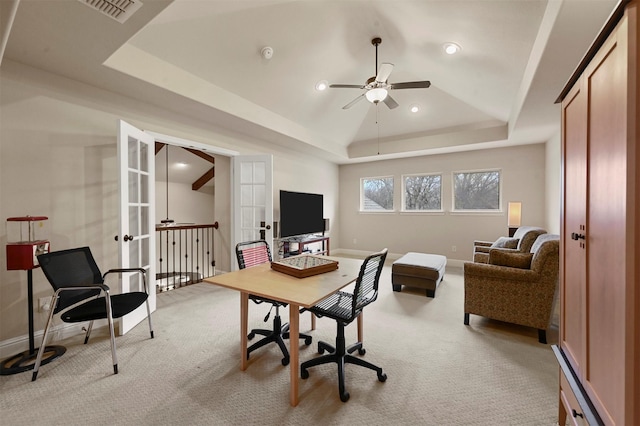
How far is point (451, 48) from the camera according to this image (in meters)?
3.10

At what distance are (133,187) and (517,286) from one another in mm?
3975

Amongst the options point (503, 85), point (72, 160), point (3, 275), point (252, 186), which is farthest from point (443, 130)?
point (3, 275)

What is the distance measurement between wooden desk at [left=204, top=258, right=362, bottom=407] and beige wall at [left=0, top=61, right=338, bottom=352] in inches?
71.6

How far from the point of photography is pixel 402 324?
283 centimetres

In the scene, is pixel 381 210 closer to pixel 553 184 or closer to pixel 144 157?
pixel 553 184

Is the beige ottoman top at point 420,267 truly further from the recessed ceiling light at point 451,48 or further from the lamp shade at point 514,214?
the recessed ceiling light at point 451,48

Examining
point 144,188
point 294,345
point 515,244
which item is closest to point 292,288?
point 294,345

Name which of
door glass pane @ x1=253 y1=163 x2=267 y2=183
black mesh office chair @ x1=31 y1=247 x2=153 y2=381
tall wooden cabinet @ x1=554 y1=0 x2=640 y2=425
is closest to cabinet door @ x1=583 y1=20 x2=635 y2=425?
tall wooden cabinet @ x1=554 y1=0 x2=640 y2=425

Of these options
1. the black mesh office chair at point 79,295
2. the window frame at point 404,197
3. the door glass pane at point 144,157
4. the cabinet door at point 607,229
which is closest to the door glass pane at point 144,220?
the door glass pane at point 144,157

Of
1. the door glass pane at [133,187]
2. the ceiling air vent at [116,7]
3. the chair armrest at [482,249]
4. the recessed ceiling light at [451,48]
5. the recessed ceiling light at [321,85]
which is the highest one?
the recessed ceiling light at [321,85]

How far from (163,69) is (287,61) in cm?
143

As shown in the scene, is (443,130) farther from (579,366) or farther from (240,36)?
(579,366)

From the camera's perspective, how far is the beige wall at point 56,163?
2.25 metres

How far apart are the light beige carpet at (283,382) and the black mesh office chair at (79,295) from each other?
8.5 inches
